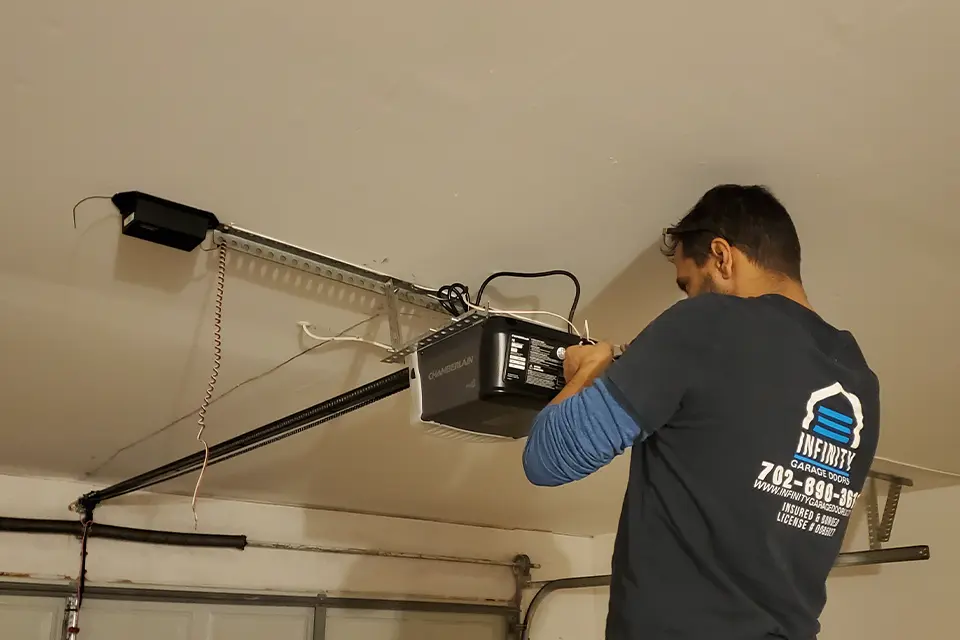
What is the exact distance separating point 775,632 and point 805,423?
0.89 ft

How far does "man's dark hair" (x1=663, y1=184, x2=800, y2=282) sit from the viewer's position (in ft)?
4.22

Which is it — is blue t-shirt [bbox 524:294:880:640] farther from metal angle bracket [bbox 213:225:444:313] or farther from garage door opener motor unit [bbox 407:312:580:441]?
metal angle bracket [bbox 213:225:444:313]

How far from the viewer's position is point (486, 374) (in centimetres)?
134

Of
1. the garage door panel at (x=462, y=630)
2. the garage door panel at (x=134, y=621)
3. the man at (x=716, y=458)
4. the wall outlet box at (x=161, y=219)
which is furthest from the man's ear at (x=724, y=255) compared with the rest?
the garage door panel at (x=462, y=630)

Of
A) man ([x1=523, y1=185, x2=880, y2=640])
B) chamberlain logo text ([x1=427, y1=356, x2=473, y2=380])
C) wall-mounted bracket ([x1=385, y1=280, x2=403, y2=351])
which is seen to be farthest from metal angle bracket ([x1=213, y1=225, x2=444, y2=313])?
man ([x1=523, y1=185, x2=880, y2=640])

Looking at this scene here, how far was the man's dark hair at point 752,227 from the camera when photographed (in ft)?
4.22

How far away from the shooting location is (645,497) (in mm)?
1150

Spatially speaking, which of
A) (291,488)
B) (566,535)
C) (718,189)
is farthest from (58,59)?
(566,535)

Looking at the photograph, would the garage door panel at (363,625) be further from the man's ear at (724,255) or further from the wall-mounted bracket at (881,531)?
the man's ear at (724,255)

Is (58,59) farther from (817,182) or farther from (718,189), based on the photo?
(817,182)

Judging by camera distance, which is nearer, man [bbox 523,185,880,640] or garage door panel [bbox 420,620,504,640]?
man [bbox 523,185,880,640]

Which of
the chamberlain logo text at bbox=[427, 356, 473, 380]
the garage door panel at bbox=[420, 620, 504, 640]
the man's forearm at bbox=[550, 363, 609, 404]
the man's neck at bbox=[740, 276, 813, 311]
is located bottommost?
the garage door panel at bbox=[420, 620, 504, 640]

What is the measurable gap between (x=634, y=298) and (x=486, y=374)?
0.55 meters

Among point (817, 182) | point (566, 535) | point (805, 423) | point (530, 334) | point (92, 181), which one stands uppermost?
point (817, 182)
